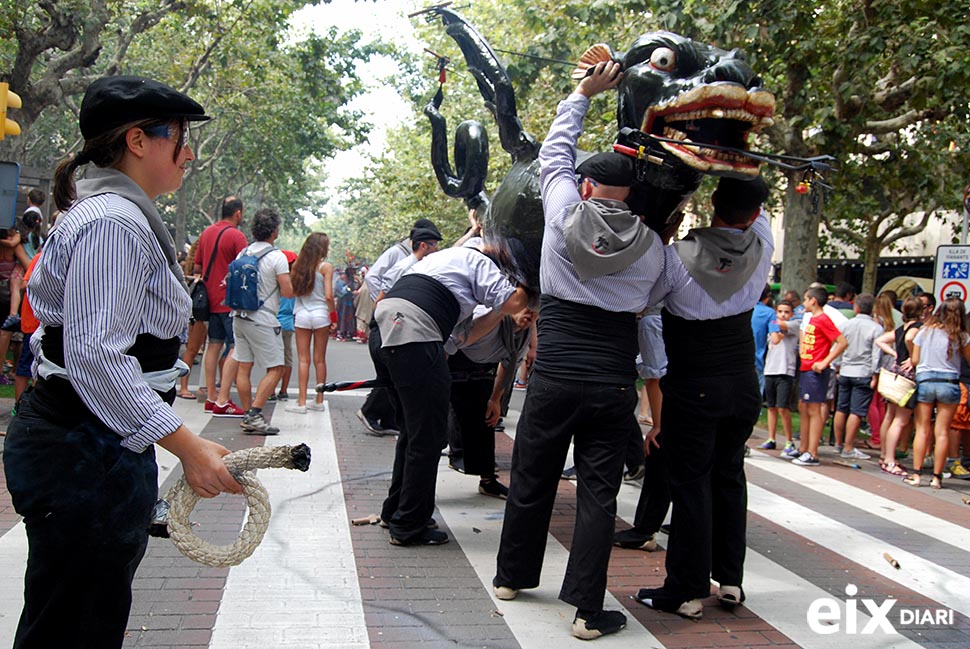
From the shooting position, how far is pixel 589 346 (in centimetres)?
394

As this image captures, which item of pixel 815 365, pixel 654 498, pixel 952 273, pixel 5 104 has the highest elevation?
pixel 5 104

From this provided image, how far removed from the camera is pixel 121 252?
215 centimetres

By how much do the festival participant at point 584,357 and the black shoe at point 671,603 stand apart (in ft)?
1.07

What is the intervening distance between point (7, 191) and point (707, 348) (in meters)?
5.38

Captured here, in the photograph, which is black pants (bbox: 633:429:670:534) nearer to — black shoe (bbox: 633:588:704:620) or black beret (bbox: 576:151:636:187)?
black shoe (bbox: 633:588:704:620)

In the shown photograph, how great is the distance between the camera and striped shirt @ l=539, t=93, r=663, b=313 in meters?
3.92

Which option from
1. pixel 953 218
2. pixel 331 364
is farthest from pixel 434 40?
pixel 953 218

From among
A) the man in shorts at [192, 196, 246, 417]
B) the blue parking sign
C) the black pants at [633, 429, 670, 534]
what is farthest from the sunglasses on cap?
the blue parking sign

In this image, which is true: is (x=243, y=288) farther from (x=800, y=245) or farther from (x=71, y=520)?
(x=800, y=245)

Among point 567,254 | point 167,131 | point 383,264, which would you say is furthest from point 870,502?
point 167,131

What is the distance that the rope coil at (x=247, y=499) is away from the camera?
7.66ft

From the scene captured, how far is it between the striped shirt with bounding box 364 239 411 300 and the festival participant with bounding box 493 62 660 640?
4.75 m

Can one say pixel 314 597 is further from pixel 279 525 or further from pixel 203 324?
pixel 203 324

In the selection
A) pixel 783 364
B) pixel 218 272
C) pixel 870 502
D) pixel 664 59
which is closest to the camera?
pixel 664 59
